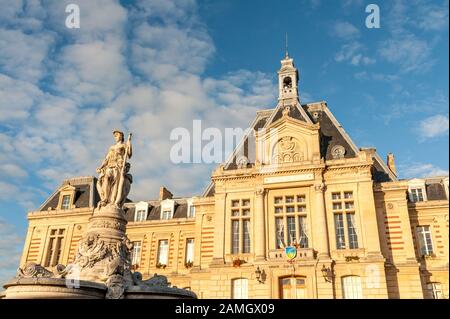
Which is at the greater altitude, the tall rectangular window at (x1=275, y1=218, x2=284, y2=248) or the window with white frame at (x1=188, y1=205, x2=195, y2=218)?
the window with white frame at (x1=188, y1=205, x2=195, y2=218)

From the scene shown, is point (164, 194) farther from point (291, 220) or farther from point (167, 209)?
point (291, 220)

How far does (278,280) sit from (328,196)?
266 inches

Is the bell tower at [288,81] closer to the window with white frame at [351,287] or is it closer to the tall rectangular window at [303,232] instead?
the tall rectangular window at [303,232]

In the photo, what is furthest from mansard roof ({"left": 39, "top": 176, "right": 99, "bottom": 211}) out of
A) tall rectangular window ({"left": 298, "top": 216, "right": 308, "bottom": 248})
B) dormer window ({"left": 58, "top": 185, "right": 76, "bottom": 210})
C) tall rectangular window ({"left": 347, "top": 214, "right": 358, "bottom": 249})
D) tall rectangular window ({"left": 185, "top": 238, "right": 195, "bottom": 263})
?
tall rectangular window ({"left": 347, "top": 214, "right": 358, "bottom": 249})

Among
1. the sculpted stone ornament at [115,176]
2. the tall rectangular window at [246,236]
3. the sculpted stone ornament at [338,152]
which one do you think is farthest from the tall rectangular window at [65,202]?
the sculpted stone ornament at [115,176]

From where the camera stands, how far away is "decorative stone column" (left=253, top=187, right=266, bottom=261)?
26297 mm

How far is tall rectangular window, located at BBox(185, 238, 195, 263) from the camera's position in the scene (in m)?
31.9

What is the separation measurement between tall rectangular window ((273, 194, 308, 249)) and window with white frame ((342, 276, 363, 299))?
11.0 feet

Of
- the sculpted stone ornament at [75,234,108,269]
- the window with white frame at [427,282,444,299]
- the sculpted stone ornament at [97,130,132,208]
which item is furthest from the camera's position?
the window with white frame at [427,282,444,299]

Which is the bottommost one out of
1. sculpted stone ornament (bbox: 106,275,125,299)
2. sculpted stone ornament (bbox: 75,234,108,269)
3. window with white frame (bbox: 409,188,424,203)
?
sculpted stone ornament (bbox: 106,275,125,299)

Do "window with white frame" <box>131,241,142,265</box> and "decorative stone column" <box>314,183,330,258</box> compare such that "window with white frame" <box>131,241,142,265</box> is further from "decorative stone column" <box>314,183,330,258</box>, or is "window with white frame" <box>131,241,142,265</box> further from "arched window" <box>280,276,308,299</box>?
"decorative stone column" <box>314,183,330,258</box>

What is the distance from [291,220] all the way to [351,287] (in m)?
5.81

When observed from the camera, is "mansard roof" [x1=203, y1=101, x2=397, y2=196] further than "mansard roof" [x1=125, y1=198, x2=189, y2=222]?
No

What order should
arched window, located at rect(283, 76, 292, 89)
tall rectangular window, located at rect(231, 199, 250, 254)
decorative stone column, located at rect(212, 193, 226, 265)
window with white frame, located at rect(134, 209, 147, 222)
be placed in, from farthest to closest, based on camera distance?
window with white frame, located at rect(134, 209, 147, 222) → arched window, located at rect(283, 76, 292, 89) → tall rectangular window, located at rect(231, 199, 250, 254) → decorative stone column, located at rect(212, 193, 226, 265)
